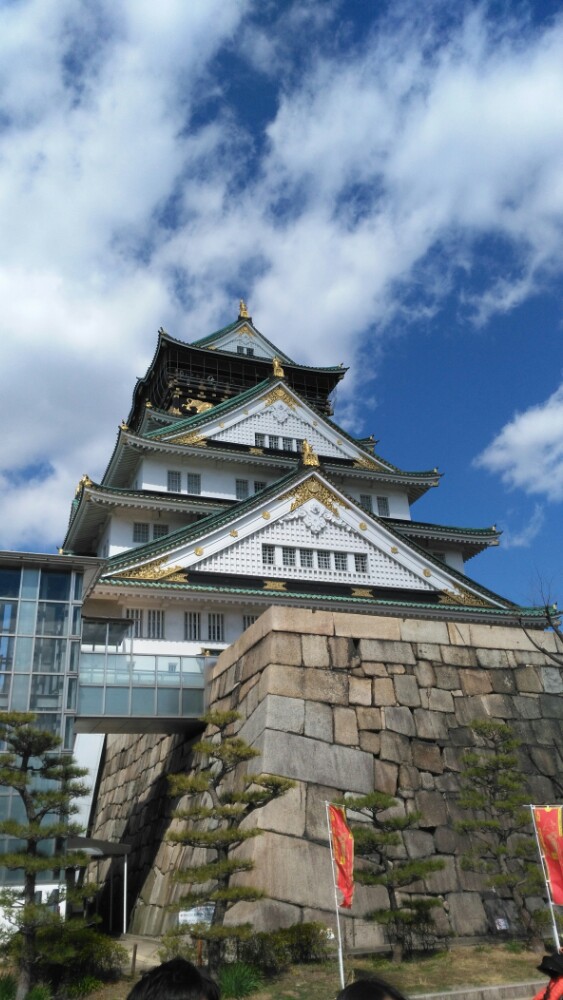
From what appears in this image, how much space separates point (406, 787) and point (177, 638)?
8.55 meters

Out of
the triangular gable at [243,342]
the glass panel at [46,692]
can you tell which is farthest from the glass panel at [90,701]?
the triangular gable at [243,342]

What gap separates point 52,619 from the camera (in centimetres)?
1438

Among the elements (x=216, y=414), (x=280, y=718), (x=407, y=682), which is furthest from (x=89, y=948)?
(x=216, y=414)

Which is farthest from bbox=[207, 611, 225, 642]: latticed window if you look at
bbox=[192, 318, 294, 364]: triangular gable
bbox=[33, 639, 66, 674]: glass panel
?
bbox=[192, 318, 294, 364]: triangular gable

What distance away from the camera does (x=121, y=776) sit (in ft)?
73.0

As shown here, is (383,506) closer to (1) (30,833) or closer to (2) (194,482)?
(2) (194,482)

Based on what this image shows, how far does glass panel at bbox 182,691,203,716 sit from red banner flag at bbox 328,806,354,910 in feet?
21.5

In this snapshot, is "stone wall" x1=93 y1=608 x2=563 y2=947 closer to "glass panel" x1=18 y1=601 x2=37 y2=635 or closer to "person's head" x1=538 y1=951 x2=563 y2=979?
"glass panel" x1=18 y1=601 x2=37 y2=635

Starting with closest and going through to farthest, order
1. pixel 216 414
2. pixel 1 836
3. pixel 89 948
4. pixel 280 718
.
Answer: pixel 89 948
pixel 1 836
pixel 280 718
pixel 216 414

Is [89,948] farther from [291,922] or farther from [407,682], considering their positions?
[407,682]

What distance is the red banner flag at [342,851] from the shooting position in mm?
10234

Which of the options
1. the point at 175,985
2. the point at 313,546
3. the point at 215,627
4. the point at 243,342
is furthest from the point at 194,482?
the point at 175,985

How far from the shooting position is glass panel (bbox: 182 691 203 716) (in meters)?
16.5

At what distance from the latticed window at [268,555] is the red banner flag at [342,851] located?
12.0 metres
